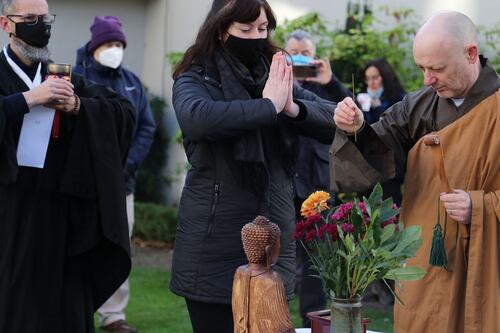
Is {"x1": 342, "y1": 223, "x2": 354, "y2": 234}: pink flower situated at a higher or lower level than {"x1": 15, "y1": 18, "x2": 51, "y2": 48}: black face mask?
lower

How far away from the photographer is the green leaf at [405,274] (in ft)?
9.77

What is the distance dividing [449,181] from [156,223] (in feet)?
24.3

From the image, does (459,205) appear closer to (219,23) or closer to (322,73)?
(219,23)

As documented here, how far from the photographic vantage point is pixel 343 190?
11.8ft

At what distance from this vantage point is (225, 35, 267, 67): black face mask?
3883mm

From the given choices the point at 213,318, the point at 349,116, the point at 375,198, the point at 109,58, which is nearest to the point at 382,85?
the point at 109,58

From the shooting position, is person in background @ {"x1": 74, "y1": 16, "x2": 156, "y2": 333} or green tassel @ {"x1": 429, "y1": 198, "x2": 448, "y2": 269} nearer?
green tassel @ {"x1": 429, "y1": 198, "x2": 448, "y2": 269}

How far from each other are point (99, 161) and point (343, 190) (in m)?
1.45

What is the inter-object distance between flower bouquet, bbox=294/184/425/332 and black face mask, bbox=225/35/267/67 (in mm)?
1028

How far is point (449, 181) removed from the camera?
338 centimetres

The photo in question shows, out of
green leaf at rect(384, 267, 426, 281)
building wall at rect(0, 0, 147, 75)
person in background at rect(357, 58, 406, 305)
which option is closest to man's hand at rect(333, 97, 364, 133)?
green leaf at rect(384, 267, 426, 281)

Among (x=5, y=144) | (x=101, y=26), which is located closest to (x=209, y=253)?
(x=5, y=144)

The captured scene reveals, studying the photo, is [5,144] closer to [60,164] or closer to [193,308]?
[60,164]

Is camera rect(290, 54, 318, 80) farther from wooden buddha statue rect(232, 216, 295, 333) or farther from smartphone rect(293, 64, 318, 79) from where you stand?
wooden buddha statue rect(232, 216, 295, 333)
